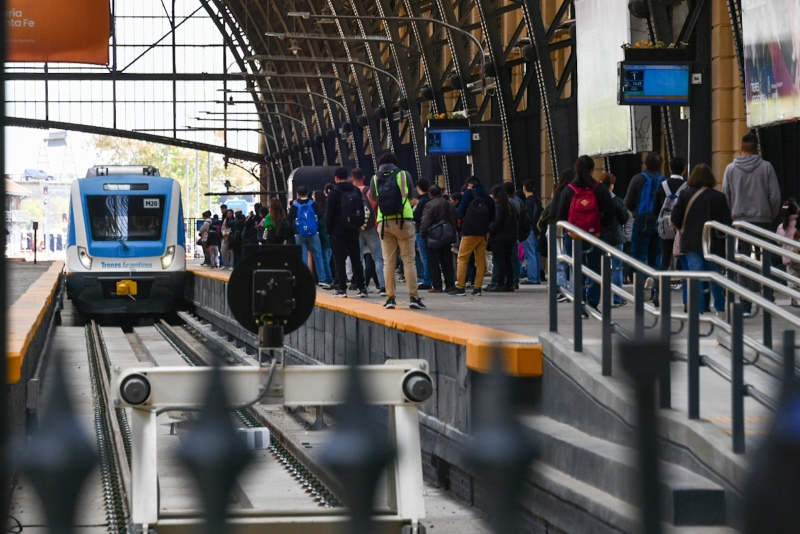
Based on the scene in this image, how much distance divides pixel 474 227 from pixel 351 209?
161cm

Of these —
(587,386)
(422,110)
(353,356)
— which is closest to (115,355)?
(587,386)

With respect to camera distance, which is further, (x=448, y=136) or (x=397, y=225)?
(x=448, y=136)

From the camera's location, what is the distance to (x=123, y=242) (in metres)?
26.7

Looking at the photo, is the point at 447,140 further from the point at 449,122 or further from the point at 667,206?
the point at 667,206

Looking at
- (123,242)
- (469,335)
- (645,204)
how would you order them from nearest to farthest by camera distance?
(469,335) < (645,204) < (123,242)

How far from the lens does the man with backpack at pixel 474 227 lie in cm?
1772

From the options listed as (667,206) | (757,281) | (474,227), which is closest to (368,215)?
(474,227)

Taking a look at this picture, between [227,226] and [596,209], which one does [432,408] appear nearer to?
[596,209]

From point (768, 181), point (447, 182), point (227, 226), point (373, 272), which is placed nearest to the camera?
point (768, 181)

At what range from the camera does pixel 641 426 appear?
1456 mm

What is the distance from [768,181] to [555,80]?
41.0 feet

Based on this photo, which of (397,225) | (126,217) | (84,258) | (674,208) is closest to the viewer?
(674,208)

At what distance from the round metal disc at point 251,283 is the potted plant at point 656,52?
35.0 feet

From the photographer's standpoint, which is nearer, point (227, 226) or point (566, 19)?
point (566, 19)
